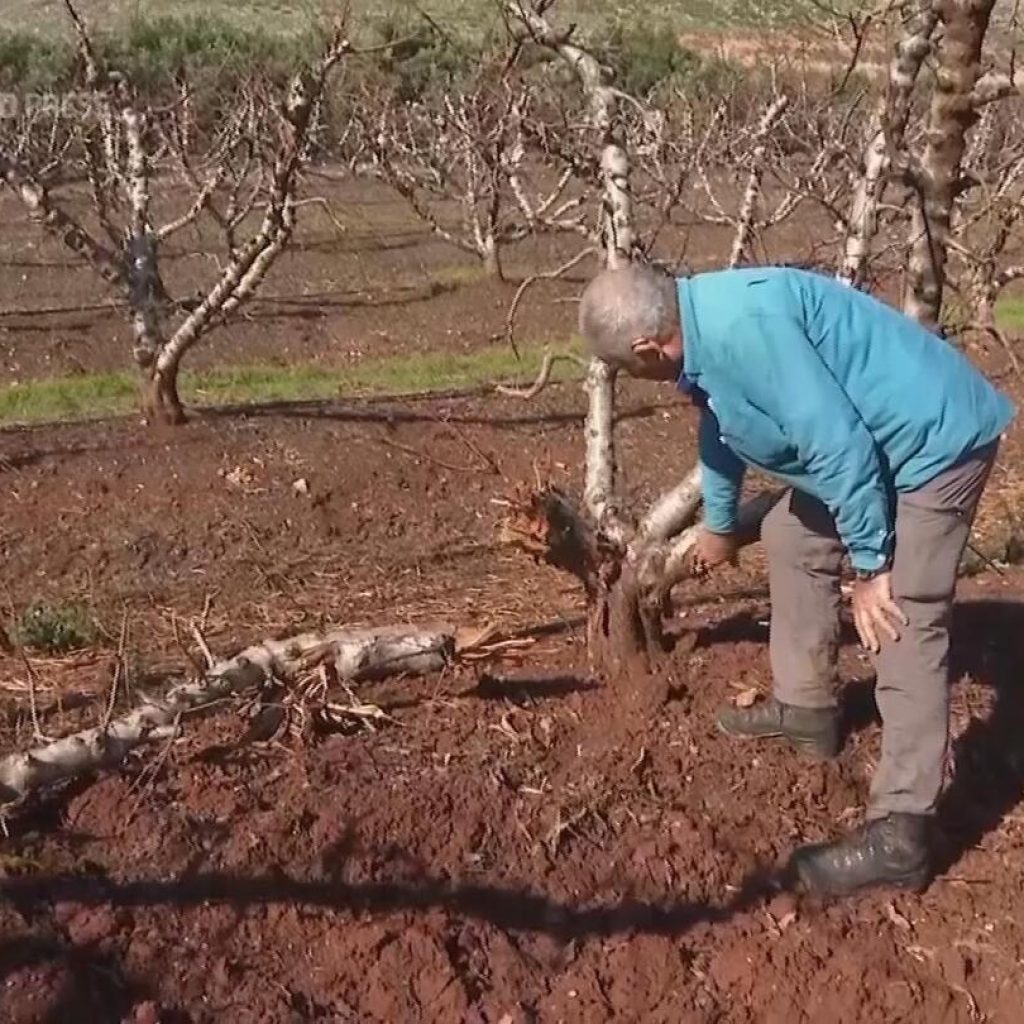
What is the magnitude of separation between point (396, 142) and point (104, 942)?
15227mm

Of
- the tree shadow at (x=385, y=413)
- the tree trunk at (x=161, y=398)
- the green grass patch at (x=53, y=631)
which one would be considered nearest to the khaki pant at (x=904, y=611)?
the green grass patch at (x=53, y=631)

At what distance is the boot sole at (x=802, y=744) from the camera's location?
4293mm

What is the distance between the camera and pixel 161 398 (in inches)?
348

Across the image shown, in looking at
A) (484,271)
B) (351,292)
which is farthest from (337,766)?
(484,271)

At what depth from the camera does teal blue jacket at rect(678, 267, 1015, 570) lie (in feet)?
10.8

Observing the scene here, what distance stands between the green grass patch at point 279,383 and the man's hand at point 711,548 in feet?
21.8

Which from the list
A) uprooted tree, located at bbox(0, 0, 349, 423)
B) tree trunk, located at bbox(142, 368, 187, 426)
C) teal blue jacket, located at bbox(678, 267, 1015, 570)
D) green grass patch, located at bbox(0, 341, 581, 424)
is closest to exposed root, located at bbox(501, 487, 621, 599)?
teal blue jacket, located at bbox(678, 267, 1015, 570)

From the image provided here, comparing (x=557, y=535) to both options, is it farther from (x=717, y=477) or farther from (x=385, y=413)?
(x=385, y=413)

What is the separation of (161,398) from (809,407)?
20.1ft

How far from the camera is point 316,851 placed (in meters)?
3.78

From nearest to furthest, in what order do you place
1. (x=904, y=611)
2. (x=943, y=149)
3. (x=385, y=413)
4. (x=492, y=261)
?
(x=904, y=611) < (x=943, y=149) < (x=385, y=413) < (x=492, y=261)

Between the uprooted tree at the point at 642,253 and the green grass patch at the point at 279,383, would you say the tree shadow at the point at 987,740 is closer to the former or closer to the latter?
the uprooted tree at the point at 642,253

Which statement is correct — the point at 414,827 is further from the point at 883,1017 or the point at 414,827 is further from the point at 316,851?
the point at 883,1017

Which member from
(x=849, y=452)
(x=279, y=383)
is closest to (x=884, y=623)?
(x=849, y=452)
